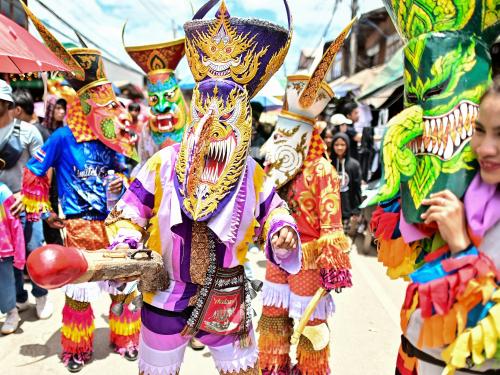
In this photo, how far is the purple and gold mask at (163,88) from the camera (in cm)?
332

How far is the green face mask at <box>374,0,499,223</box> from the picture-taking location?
1284mm

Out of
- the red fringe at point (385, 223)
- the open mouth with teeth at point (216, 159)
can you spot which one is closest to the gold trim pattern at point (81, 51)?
the open mouth with teeth at point (216, 159)

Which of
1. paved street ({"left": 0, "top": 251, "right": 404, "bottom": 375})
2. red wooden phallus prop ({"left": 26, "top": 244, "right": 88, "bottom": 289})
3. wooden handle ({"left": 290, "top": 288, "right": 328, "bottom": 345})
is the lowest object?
paved street ({"left": 0, "top": 251, "right": 404, "bottom": 375})

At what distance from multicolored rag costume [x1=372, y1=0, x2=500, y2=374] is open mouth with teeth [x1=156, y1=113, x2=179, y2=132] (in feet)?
7.21

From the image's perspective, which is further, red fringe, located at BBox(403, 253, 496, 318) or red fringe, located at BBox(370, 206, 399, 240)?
red fringe, located at BBox(370, 206, 399, 240)

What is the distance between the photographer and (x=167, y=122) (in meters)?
3.41

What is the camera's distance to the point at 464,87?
1284 mm

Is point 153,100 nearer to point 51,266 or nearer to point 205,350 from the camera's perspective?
point 205,350

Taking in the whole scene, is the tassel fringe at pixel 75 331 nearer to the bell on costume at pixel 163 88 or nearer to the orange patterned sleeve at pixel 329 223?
the bell on costume at pixel 163 88

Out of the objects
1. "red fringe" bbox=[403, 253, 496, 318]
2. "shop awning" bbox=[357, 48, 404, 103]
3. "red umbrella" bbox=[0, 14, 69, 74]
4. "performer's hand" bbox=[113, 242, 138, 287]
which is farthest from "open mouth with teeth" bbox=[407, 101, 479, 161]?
"shop awning" bbox=[357, 48, 404, 103]

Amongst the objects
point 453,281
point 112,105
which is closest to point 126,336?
point 112,105

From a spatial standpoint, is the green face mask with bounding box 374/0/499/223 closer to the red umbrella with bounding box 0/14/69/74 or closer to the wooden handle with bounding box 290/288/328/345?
the wooden handle with bounding box 290/288/328/345

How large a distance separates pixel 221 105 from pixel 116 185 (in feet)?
5.00

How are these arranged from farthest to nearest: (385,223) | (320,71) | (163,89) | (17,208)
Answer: (163,89) < (17,208) < (320,71) < (385,223)
